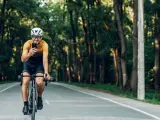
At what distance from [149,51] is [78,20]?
1653cm

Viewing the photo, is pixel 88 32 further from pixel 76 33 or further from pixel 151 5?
pixel 151 5

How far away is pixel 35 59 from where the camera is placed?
9.48 m

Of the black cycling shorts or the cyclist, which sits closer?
the cyclist

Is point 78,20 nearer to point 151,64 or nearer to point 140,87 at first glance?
point 151,64

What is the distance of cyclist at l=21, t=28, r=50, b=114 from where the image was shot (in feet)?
30.0

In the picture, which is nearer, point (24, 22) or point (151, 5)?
point (151, 5)

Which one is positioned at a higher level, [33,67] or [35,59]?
[35,59]

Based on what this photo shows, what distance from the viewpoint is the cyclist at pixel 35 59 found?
9.13 meters

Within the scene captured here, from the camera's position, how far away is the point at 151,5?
98.6 feet

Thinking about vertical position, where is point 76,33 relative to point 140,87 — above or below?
above

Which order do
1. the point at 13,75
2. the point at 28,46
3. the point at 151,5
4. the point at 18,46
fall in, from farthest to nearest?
the point at 13,75 → the point at 18,46 → the point at 151,5 → the point at 28,46

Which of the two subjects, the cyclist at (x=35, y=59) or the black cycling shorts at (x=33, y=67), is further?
the black cycling shorts at (x=33, y=67)

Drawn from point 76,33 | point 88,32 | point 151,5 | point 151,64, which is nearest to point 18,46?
point 76,33

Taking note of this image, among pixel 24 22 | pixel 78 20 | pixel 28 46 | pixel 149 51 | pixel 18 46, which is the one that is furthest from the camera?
pixel 18 46
